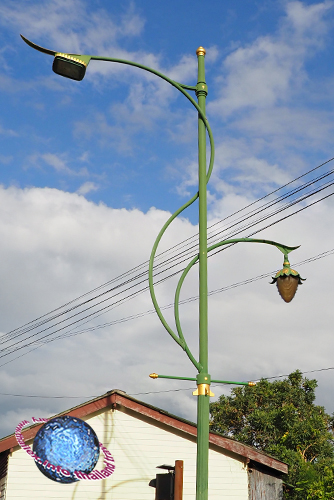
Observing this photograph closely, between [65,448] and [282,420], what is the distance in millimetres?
35199

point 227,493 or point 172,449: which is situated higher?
point 172,449

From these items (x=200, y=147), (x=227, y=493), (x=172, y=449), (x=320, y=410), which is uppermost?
(x=320, y=410)

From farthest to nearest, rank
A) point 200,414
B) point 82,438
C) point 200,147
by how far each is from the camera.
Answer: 1. point 82,438
2. point 200,147
3. point 200,414

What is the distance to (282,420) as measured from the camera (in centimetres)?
4134

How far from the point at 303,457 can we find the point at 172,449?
2466 centimetres

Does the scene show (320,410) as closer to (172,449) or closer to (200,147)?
(172,449)

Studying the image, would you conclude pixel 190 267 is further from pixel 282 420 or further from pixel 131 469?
pixel 282 420

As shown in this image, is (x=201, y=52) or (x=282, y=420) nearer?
(x=201, y=52)

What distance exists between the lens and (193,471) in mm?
16172

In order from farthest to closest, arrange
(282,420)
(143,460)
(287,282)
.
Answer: (282,420) < (143,460) < (287,282)

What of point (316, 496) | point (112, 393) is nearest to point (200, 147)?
point (112, 393)

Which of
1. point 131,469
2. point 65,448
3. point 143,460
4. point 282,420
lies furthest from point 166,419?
point 282,420

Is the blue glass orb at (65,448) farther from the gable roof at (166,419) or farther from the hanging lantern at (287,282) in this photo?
the gable roof at (166,419)

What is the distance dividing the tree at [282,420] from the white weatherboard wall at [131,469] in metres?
18.3
